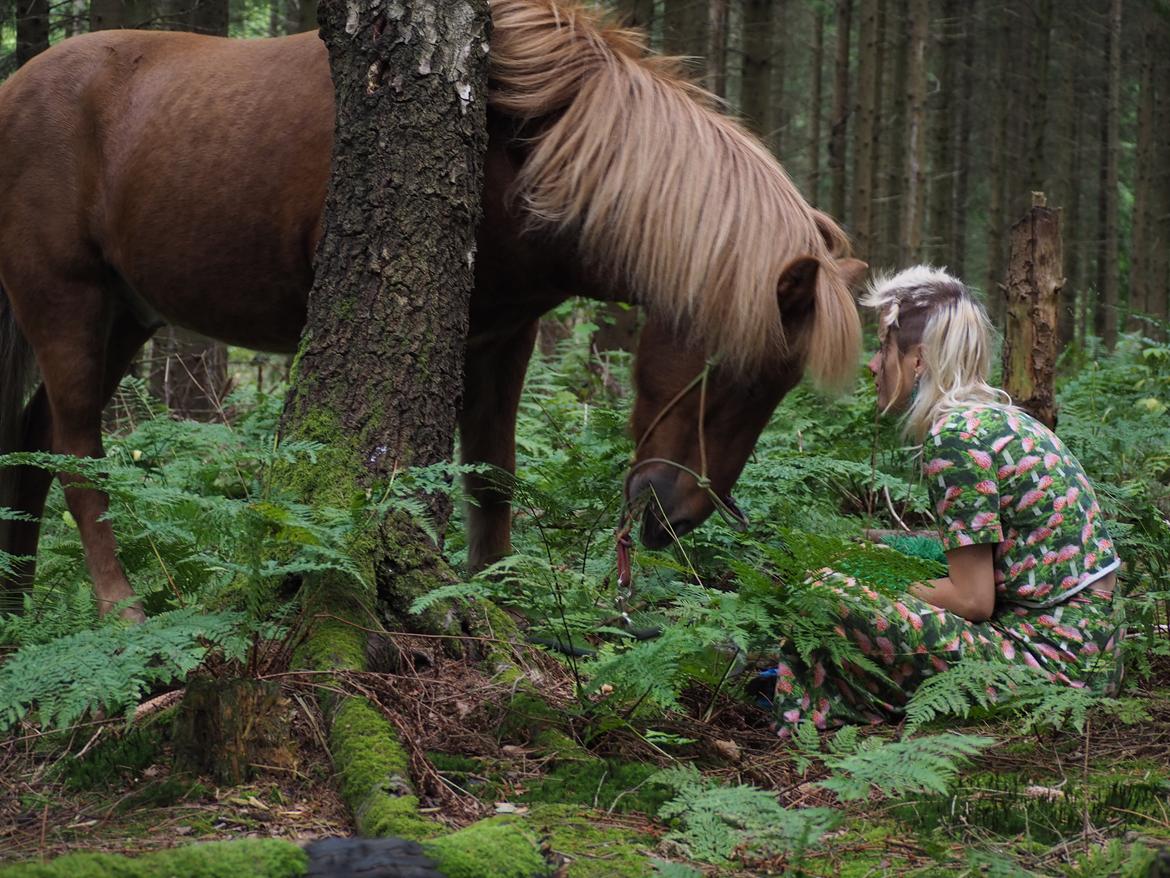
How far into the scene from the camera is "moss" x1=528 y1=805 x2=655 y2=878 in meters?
2.49

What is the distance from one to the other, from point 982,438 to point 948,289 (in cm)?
62

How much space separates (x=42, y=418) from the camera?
18.9 ft

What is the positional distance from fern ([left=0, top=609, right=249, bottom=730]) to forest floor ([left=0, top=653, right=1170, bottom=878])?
235 millimetres

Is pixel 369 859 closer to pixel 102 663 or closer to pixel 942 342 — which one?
pixel 102 663

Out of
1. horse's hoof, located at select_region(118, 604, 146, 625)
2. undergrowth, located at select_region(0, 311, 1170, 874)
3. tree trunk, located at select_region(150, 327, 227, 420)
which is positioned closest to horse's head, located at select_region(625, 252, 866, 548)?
undergrowth, located at select_region(0, 311, 1170, 874)

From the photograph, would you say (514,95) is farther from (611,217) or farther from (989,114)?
(989,114)

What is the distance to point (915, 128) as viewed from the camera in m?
15.7

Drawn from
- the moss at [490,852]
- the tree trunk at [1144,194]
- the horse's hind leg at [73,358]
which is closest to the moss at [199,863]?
the moss at [490,852]

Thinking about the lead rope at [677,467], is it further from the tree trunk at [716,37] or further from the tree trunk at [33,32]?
→ the tree trunk at [716,37]

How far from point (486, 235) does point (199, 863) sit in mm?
2968

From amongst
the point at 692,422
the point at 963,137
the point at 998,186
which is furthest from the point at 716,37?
the point at 963,137

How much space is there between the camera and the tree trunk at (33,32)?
10641 millimetres

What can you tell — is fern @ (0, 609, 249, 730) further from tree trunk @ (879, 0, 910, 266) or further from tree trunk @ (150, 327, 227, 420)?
tree trunk @ (879, 0, 910, 266)

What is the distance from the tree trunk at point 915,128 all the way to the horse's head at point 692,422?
38.3 feet
